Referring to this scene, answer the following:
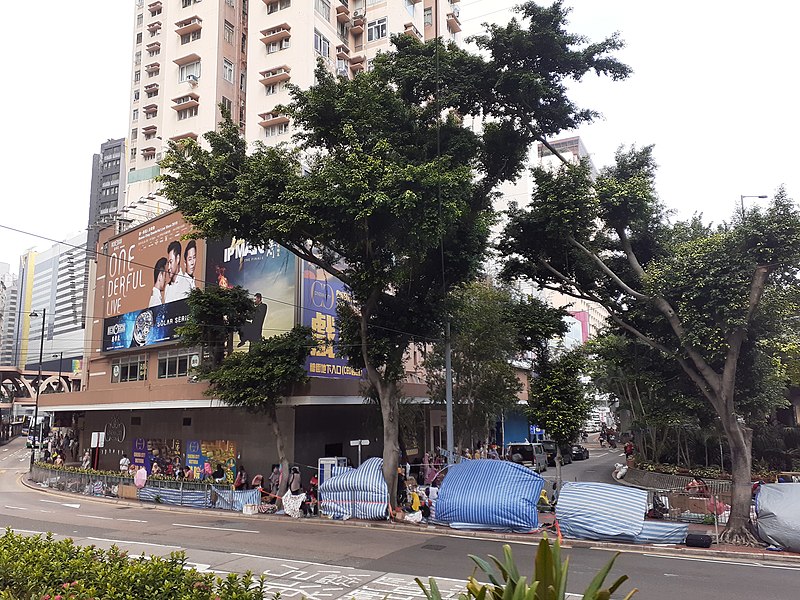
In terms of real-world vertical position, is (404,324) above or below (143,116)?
below

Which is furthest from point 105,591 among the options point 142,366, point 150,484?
point 142,366

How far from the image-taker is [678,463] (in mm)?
27172

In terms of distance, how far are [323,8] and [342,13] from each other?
91.6 inches

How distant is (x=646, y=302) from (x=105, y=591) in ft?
52.4

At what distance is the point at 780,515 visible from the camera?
45.1 feet

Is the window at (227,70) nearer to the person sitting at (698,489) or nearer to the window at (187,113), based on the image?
the window at (187,113)

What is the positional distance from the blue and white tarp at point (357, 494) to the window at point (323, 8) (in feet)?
124

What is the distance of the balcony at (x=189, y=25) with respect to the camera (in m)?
51.2

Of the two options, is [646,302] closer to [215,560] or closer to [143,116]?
[215,560]

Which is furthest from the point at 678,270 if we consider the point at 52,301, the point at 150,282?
the point at 52,301

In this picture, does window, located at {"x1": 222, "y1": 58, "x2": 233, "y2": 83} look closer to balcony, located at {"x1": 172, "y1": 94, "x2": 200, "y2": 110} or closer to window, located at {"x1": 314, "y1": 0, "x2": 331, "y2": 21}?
balcony, located at {"x1": 172, "y1": 94, "x2": 200, "y2": 110}

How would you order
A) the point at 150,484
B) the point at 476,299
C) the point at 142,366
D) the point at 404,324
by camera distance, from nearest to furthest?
the point at 404,324 → the point at 150,484 → the point at 476,299 → the point at 142,366

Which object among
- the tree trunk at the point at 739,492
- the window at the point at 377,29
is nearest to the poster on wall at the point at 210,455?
the tree trunk at the point at 739,492

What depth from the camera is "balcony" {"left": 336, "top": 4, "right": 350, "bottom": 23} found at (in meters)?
47.2
